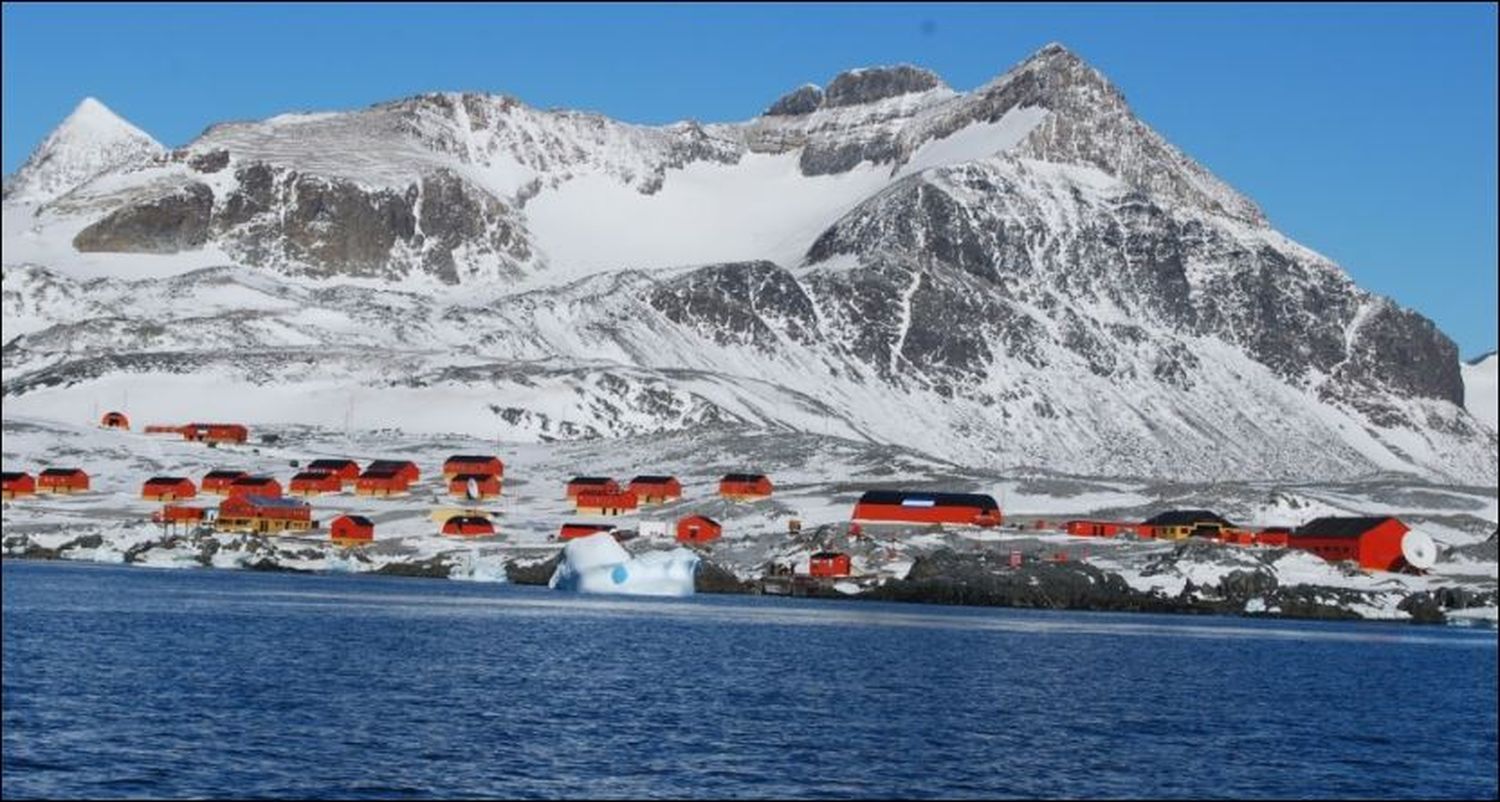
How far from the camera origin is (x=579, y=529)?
605ft

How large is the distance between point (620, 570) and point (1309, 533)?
66708mm

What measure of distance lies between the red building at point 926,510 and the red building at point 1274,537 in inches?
991

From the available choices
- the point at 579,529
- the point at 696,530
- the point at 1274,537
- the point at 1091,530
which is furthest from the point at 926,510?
the point at 579,529

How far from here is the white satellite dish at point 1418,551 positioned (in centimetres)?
17262

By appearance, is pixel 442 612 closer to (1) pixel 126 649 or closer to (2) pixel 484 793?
(1) pixel 126 649

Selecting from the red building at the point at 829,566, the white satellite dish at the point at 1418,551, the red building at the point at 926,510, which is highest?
the red building at the point at 926,510

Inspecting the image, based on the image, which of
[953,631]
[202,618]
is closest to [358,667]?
[202,618]

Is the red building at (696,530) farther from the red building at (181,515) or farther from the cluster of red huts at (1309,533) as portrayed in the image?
the red building at (181,515)

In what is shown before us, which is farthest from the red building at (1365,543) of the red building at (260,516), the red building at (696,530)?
the red building at (260,516)

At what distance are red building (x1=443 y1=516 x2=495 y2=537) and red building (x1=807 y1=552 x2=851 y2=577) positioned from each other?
36351 millimetres

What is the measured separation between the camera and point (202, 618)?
103 m

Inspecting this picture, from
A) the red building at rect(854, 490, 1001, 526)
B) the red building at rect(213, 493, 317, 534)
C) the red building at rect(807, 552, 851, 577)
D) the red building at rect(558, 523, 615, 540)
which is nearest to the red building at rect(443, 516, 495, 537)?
the red building at rect(558, 523, 615, 540)

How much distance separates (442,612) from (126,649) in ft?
130

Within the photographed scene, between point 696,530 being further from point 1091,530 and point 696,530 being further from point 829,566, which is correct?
point 1091,530
